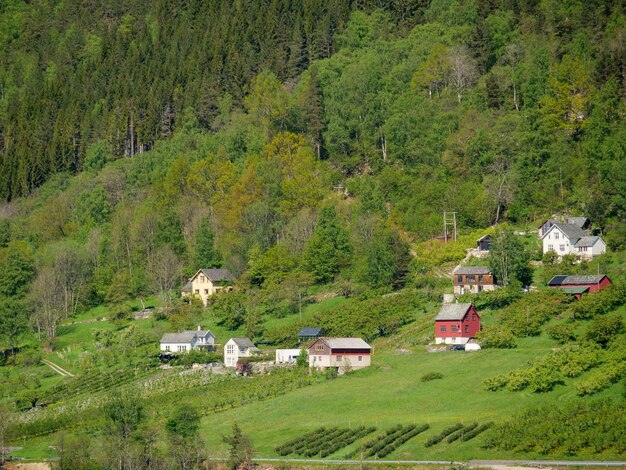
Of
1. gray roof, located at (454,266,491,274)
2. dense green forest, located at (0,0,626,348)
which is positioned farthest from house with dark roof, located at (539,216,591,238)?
gray roof, located at (454,266,491,274)

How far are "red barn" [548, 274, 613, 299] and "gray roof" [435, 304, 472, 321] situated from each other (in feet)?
31.9

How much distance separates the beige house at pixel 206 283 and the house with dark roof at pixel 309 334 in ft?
78.5

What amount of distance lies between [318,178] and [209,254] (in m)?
20.8

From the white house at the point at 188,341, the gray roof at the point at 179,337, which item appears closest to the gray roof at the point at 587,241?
the white house at the point at 188,341

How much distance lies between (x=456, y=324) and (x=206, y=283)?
134 ft

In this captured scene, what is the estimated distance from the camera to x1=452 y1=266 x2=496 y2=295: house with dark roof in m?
120

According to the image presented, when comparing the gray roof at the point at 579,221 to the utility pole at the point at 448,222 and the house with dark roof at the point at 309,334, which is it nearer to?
the utility pole at the point at 448,222

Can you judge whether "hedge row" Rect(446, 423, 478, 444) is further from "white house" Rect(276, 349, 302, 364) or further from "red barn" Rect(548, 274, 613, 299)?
"white house" Rect(276, 349, 302, 364)

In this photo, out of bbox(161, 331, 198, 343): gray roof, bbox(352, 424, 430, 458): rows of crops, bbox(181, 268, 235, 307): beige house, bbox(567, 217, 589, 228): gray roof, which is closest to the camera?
bbox(352, 424, 430, 458): rows of crops

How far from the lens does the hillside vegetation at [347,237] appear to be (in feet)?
303

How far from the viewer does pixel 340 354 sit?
10988 cm

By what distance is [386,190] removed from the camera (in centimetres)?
15038

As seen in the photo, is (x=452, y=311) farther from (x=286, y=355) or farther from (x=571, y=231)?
(x=571, y=231)

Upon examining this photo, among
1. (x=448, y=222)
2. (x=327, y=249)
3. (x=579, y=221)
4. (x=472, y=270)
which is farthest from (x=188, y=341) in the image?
(x=579, y=221)
